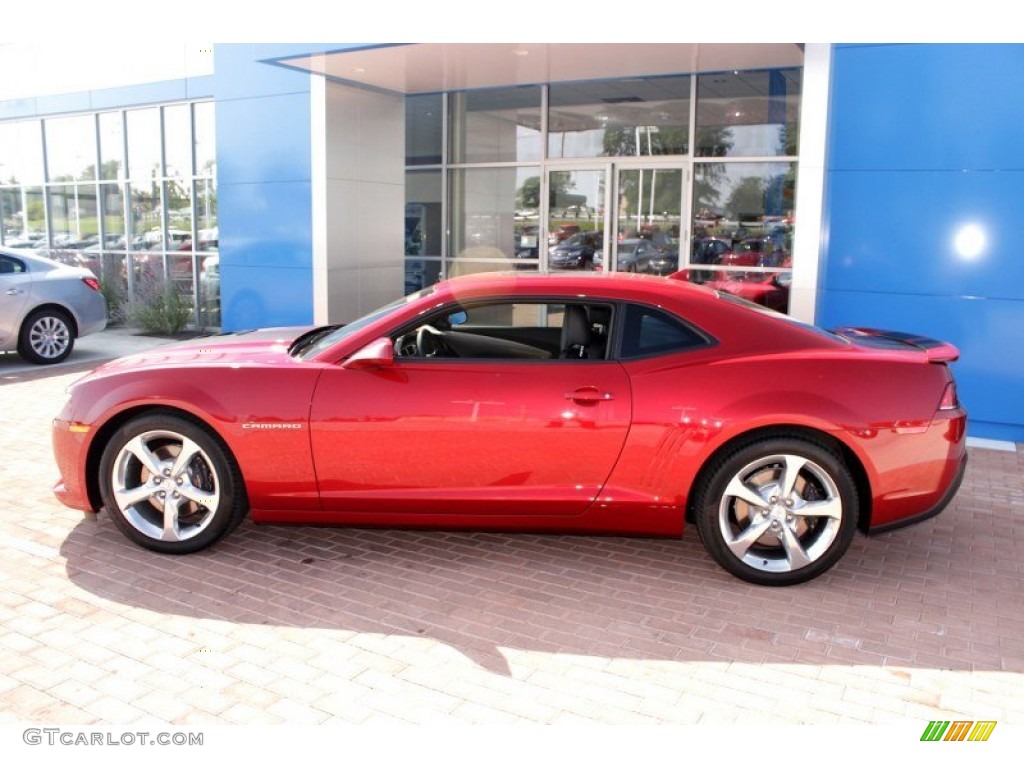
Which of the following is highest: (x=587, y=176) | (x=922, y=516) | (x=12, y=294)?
(x=587, y=176)

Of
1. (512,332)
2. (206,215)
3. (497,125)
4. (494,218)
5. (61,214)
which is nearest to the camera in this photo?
(512,332)

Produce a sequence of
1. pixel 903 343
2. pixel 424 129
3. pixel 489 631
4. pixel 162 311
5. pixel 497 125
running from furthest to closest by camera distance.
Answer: pixel 162 311 → pixel 424 129 → pixel 497 125 → pixel 903 343 → pixel 489 631

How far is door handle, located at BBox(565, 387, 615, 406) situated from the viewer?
14.9 feet

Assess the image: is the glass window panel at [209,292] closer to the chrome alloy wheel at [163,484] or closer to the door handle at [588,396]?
the chrome alloy wheel at [163,484]

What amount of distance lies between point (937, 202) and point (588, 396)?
494cm

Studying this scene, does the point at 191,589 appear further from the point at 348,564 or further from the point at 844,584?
the point at 844,584

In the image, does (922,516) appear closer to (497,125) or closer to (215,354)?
(215,354)

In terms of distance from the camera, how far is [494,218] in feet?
43.5

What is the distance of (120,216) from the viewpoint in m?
17.0

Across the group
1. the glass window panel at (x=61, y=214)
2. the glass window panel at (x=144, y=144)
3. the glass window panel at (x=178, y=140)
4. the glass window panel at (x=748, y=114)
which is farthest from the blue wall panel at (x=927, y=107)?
A: the glass window panel at (x=61, y=214)

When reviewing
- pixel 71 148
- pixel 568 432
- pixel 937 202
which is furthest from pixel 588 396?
pixel 71 148

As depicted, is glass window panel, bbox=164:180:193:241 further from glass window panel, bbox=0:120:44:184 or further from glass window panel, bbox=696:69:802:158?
glass window panel, bbox=696:69:802:158

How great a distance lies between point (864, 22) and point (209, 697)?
692 centimetres

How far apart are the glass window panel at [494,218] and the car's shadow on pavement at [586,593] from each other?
26.9ft
